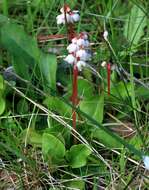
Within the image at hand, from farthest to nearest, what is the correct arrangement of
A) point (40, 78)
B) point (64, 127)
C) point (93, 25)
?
point (93, 25)
point (40, 78)
point (64, 127)

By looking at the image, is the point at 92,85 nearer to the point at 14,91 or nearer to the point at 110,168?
the point at 14,91

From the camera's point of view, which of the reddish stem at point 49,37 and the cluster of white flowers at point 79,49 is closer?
the cluster of white flowers at point 79,49

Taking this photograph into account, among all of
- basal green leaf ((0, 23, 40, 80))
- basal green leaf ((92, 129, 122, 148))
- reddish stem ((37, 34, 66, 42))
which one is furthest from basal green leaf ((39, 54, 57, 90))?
basal green leaf ((92, 129, 122, 148))

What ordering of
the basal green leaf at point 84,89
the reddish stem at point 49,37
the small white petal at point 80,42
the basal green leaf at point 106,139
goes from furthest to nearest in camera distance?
the reddish stem at point 49,37, the basal green leaf at point 84,89, the basal green leaf at point 106,139, the small white petal at point 80,42

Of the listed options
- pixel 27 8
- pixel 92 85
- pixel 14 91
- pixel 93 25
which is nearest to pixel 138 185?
pixel 92 85

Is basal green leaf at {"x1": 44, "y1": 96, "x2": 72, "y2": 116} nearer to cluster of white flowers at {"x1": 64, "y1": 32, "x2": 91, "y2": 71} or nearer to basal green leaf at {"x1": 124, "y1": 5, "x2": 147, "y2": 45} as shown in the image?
cluster of white flowers at {"x1": 64, "y1": 32, "x2": 91, "y2": 71}

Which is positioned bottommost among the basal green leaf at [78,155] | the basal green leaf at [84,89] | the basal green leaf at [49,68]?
the basal green leaf at [78,155]

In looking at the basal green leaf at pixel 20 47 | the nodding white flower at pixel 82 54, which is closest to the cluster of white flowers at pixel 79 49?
the nodding white flower at pixel 82 54

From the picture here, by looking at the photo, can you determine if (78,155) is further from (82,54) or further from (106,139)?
(82,54)

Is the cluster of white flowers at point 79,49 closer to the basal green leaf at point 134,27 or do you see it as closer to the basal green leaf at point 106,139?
the basal green leaf at point 106,139

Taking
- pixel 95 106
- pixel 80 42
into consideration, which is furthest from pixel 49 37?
pixel 80 42

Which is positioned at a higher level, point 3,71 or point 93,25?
point 93,25
